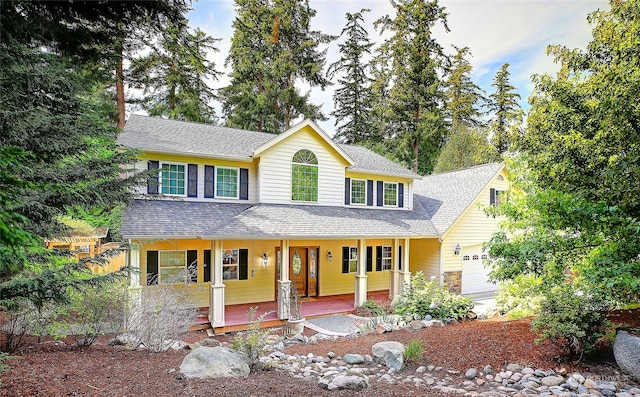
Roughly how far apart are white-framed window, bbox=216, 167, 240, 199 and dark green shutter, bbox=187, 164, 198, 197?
684 millimetres

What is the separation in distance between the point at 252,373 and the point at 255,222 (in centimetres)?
583

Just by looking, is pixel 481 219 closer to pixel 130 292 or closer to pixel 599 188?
pixel 599 188

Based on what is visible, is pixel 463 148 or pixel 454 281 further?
pixel 463 148

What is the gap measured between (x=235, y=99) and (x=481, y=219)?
17788 mm

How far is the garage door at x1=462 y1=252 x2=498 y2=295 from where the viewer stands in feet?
48.3

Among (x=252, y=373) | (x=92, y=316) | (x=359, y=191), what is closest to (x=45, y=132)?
(x=92, y=316)

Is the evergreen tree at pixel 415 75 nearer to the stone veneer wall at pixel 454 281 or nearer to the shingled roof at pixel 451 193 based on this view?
the shingled roof at pixel 451 193

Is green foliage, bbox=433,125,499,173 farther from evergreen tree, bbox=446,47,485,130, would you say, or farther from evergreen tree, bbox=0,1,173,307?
evergreen tree, bbox=0,1,173,307

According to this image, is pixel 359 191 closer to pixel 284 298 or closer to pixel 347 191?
pixel 347 191

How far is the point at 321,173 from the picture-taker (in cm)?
1290

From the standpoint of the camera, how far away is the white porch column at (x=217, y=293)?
9438 millimetres

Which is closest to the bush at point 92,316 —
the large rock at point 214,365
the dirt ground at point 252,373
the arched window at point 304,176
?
the dirt ground at point 252,373

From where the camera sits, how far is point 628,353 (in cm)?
511

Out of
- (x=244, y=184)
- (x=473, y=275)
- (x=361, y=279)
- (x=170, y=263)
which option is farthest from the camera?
(x=473, y=275)
